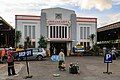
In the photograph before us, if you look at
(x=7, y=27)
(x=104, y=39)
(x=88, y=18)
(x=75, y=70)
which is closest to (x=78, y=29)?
(x=88, y=18)

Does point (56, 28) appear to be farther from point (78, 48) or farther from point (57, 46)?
point (78, 48)

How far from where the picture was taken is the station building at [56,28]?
6468 cm

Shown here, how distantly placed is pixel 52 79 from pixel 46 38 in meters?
45.9

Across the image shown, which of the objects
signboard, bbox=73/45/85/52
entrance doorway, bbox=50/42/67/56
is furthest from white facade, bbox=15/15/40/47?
signboard, bbox=73/45/85/52

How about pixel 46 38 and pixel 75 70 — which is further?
pixel 46 38

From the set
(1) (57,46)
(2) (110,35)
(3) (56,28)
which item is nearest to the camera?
(3) (56,28)

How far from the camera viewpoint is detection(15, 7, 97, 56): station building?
64.7m

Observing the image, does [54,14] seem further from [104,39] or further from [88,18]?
[104,39]

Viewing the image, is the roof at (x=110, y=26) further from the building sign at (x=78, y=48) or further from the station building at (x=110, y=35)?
the building sign at (x=78, y=48)

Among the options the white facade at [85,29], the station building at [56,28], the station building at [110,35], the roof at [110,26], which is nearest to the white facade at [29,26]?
the station building at [56,28]

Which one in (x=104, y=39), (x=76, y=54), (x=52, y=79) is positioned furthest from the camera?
(x=104, y=39)

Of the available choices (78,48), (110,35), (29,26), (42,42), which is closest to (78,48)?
(78,48)

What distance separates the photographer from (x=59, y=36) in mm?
65125

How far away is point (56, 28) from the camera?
64875mm
